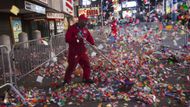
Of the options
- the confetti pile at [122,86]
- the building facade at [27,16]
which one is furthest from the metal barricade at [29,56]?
the building facade at [27,16]

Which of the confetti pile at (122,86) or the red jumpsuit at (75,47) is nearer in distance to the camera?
the confetti pile at (122,86)

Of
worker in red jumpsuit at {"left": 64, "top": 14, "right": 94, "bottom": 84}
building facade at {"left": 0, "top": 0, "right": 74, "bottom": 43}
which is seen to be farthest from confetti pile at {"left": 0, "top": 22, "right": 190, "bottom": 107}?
building facade at {"left": 0, "top": 0, "right": 74, "bottom": 43}

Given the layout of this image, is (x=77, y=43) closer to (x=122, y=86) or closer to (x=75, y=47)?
(x=75, y=47)

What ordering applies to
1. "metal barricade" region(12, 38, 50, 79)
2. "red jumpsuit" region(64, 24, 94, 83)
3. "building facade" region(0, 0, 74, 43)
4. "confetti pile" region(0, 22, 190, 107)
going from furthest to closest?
"building facade" region(0, 0, 74, 43), "metal barricade" region(12, 38, 50, 79), "red jumpsuit" region(64, 24, 94, 83), "confetti pile" region(0, 22, 190, 107)

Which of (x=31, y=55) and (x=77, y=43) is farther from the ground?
(x=77, y=43)

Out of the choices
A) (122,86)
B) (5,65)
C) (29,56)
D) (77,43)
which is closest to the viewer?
(122,86)

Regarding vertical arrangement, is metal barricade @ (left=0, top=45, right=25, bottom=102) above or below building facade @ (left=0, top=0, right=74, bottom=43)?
below

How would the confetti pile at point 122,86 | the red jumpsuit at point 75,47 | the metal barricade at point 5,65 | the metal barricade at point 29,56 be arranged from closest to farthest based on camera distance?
1. the confetti pile at point 122,86
2. the metal barricade at point 5,65
3. the red jumpsuit at point 75,47
4. the metal barricade at point 29,56

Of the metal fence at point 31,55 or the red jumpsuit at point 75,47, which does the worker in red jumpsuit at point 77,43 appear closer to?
the red jumpsuit at point 75,47

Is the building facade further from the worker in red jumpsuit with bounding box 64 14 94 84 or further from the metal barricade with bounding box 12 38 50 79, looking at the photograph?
the worker in red jumpsuit with bounding box 64 14 94 84

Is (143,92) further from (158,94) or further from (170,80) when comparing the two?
(170,80)

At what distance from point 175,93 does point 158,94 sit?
1.26 feet

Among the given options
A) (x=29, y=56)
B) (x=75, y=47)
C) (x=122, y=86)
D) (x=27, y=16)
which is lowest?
(x=122, y=86)

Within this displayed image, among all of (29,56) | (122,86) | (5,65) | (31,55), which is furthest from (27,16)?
(122,86)
